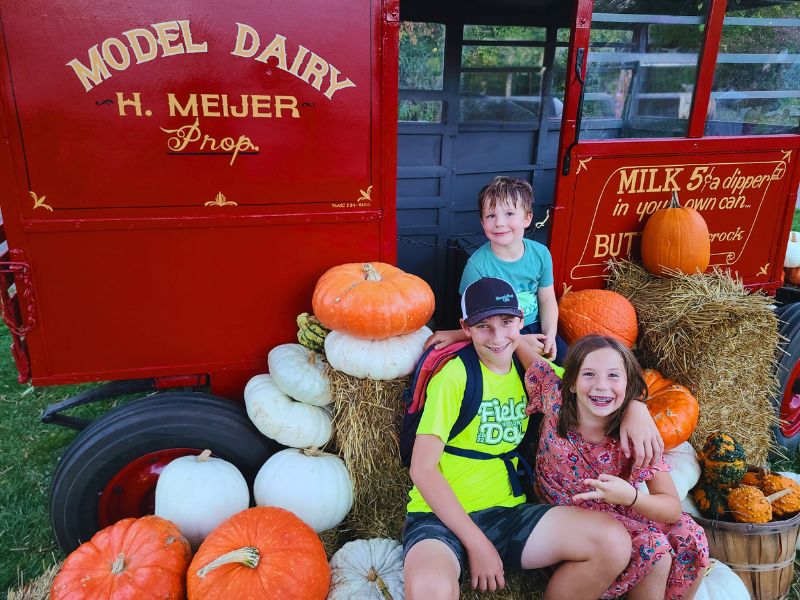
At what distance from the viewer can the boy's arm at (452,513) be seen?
2193 millimetres

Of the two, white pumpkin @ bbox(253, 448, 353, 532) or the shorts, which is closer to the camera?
the shorts

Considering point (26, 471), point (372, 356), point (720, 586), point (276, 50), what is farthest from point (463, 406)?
point (26, 471)

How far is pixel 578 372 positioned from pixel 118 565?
1.96 meters

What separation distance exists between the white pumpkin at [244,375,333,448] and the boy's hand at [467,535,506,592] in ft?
3.29

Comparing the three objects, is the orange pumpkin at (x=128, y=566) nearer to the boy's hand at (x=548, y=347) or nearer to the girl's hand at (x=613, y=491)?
the girl's hand at (x=613, y=491)

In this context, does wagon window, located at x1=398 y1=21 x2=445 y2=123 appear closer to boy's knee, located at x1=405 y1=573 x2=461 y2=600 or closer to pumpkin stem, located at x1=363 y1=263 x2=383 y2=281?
pumpkin stem, located at x1=363 y1=263 x2=383 y2=281

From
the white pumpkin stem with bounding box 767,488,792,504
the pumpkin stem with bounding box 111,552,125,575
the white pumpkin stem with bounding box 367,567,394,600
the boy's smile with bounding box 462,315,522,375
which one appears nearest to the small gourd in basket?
the white pumpkin stem with bounding box 767,488,792,504

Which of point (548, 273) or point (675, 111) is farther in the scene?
point (675, 111)

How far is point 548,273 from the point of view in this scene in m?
3.19

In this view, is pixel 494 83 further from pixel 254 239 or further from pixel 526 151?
pixel 254 239

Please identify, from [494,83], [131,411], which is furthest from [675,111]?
[131,411]

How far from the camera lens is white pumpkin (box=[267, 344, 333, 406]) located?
2779 millimetres

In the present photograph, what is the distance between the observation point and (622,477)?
7.76ft

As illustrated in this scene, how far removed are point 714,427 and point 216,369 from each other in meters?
2.97
